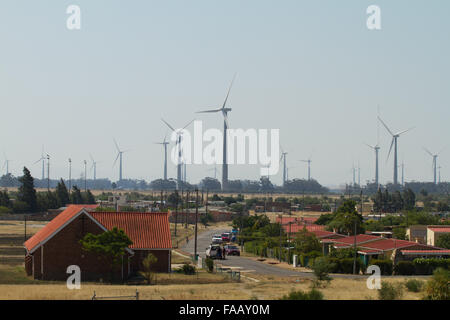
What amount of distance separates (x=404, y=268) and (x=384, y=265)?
1.76 meters

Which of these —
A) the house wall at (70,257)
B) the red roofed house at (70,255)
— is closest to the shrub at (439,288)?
the red roofed house at (70,255)

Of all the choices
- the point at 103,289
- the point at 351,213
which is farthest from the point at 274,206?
the point at 103,289

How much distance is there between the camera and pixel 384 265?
60.1m

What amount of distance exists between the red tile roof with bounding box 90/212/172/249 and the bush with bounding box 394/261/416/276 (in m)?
20.4

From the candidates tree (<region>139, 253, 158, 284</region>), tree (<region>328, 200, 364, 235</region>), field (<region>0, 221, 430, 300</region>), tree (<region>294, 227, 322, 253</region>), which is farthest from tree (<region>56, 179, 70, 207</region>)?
tree (<region>139, 253, 158, 284</region>)

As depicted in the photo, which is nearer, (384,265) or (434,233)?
(384,265)

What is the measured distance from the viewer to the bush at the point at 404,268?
60.2 metres

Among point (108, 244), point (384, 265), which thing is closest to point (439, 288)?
point (384, 265)

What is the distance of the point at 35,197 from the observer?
131 meters

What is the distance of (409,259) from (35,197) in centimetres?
8609

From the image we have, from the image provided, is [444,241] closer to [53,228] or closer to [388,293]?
[388,293]

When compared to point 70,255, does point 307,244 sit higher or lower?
lower
